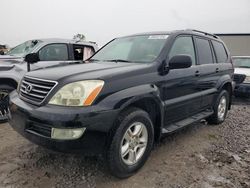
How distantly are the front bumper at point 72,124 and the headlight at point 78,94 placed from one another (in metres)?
0.06

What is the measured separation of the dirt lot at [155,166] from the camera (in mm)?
2992

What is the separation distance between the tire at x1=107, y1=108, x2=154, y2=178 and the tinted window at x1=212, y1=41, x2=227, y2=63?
2.78 metres

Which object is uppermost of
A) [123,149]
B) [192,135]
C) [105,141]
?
[105,141]

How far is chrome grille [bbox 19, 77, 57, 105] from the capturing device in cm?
279

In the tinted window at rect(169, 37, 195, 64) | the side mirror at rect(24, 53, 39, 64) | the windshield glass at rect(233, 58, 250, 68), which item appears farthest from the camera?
the windshield glass at rect(233, 58, 250, 68)

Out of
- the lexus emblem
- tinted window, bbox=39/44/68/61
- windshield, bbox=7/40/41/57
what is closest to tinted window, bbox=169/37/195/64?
the lexus emblem

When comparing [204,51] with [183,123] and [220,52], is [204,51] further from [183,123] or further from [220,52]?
[183,123]

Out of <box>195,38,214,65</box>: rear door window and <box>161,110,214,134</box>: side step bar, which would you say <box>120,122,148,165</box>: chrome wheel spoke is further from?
<box>195,38,214,65</box>: rear door window

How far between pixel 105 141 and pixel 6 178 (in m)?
1.27

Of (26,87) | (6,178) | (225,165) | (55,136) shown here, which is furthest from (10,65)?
(225,165)

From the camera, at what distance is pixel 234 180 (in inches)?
123

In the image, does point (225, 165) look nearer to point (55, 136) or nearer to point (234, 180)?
point (234, 180)

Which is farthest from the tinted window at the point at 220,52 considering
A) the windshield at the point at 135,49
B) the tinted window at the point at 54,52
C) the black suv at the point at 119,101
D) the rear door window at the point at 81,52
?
the tinted window at the point at 54,52

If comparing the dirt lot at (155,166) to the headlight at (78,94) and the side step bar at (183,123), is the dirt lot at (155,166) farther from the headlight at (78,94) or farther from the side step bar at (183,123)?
the headlight at (78,94)
